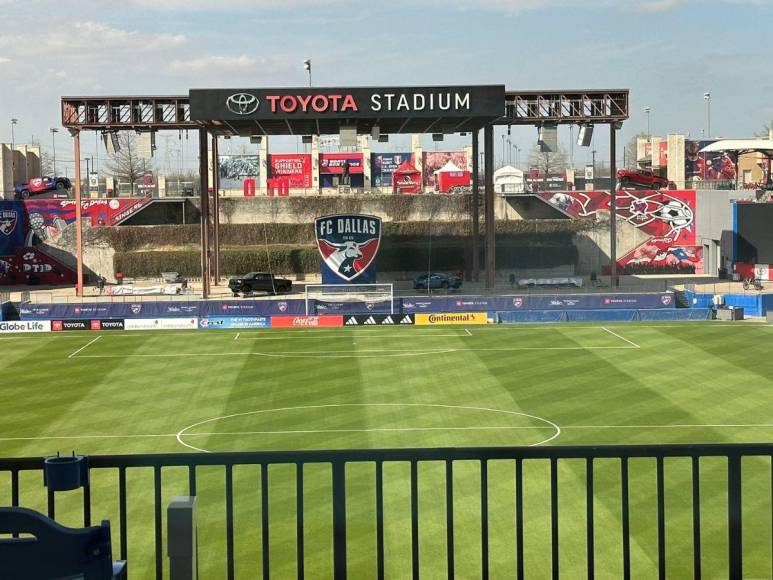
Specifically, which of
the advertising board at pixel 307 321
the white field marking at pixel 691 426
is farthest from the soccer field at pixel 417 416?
the advertising board at pixel 307 321

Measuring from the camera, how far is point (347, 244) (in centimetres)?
6594

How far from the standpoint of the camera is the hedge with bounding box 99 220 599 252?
88.1 m

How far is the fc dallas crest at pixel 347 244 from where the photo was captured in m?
65.6

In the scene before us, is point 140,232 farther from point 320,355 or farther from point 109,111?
point 320,355

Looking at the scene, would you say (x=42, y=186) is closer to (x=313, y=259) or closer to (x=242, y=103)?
(x=313, y=259)

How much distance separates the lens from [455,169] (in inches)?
4259

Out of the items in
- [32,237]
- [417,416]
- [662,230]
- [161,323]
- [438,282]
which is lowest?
[417,416]

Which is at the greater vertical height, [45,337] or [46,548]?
[46,548]

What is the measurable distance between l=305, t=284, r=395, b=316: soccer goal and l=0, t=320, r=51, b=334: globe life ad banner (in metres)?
13.8

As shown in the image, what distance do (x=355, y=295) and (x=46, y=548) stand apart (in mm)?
58718

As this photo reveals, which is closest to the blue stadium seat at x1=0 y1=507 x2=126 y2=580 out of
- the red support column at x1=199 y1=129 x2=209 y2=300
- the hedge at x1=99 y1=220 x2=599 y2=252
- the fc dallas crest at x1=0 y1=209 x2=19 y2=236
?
the red support column at x1=199 y1=129 x2=209 y2=300

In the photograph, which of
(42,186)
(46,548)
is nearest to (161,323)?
(42,186)

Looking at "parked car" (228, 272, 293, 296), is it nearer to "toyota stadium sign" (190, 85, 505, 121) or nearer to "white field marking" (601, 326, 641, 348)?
"toyota stadium sign" (190, 85, 505, 121)

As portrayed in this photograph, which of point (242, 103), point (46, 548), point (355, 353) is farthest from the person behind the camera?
point (242, 103)
